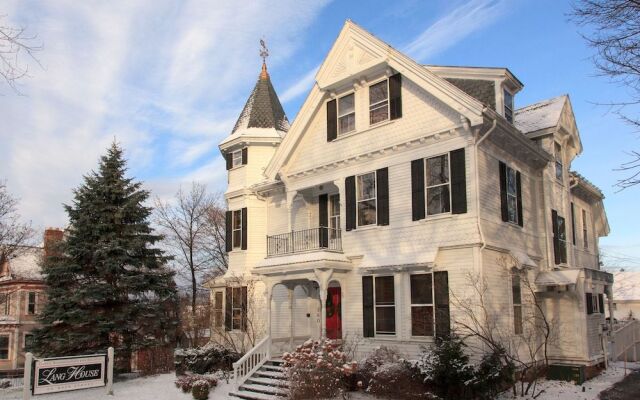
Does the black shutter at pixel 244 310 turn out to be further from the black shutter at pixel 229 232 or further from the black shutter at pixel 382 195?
the black shutter at pixel 382 195

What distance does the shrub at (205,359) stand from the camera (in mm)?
20188

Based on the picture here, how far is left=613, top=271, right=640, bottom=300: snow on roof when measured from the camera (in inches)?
1827

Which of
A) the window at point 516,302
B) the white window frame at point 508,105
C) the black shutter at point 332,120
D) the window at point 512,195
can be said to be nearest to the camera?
the window at point 516,302

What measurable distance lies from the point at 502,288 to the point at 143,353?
1456cm

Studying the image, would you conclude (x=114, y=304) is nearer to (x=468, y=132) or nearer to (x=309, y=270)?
(x=309, y=270)

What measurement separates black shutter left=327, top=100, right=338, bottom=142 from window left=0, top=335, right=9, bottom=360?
33373 mm

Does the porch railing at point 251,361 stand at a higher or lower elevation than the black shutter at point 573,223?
lower

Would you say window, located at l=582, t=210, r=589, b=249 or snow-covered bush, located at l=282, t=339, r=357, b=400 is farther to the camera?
window, located at l=582, t=210, r=589, b=249

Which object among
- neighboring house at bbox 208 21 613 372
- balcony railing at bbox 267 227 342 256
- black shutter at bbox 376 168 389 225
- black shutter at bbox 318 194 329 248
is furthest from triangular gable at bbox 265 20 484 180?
black shutter at bbox 376 168 389 225

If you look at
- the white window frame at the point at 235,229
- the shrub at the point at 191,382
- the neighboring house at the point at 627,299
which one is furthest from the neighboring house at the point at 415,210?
the neighboring house at the point at 627,299

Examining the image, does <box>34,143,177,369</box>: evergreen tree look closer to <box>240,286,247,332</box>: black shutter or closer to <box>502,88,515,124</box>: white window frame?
<box>240,286,247,332</box>: black shutter

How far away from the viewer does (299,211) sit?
21062 millimetres

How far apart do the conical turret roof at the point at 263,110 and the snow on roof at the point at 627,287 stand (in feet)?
111

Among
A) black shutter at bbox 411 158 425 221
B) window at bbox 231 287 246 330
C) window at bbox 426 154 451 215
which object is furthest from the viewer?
window at bbox 231 287 246 330
